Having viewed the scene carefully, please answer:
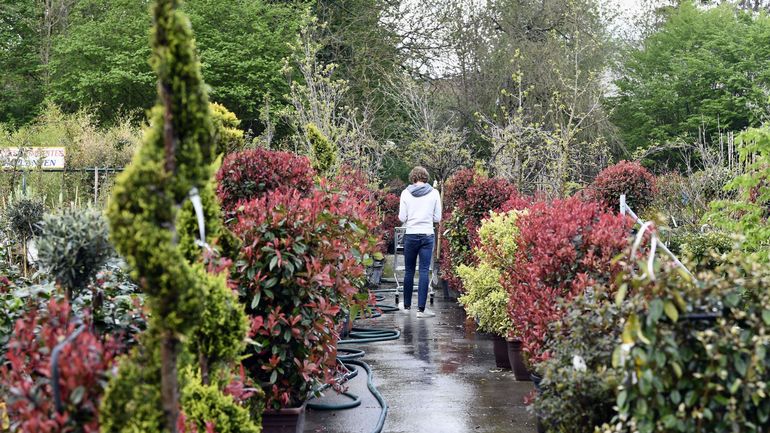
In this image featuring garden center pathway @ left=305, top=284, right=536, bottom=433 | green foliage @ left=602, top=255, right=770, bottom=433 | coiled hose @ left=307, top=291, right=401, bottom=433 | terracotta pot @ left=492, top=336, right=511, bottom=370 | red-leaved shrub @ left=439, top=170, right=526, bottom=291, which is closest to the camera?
green foliage @ left=602, top=255, right=770, bottom=433

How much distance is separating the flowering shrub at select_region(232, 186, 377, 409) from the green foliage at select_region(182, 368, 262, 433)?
110 cm

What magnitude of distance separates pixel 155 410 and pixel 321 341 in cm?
250

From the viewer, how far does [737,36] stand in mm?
28328

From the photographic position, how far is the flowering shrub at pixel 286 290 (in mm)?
4422

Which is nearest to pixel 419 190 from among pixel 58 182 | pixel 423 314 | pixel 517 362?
pixel 423 314

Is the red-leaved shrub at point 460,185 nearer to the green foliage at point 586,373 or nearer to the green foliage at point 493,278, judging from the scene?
the green foliage at point 493,278

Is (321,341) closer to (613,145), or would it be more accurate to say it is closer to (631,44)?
(613,145)

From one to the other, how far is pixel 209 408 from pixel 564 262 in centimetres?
272

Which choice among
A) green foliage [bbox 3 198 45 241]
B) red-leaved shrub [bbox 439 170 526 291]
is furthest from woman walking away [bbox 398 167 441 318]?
green foliage [bbox 3 198 45 241]

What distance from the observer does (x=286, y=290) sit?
4516 mm

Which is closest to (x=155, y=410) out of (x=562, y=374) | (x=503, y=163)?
(x=562, y=374)

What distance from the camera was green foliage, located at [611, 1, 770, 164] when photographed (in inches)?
1094

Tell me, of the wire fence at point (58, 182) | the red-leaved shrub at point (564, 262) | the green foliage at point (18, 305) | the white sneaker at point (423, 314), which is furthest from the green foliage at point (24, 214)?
the white sneaker at point (423, 314)

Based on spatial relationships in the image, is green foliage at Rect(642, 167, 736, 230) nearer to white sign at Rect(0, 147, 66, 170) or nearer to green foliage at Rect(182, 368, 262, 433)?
green foliage at Rect(182, 368, 262, 433)
